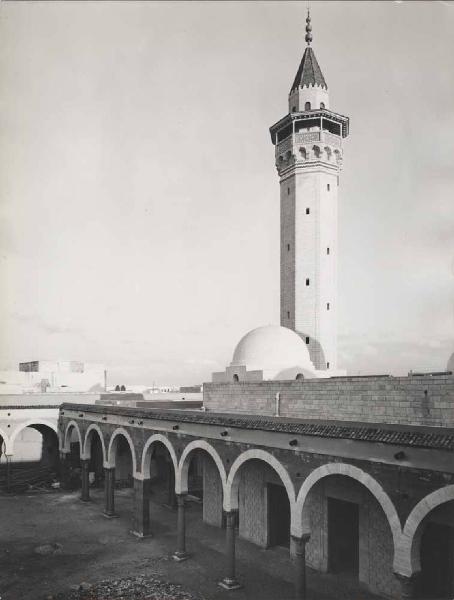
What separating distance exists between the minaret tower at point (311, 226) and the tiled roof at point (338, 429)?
1371 centimetres

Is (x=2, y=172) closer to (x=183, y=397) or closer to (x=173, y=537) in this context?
(x=173, y=537)

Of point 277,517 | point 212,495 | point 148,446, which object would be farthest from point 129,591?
point 212,495

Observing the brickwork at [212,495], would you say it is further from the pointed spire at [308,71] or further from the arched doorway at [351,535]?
the pointed spire at [308,71]

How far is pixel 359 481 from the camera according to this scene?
14203 millimetres

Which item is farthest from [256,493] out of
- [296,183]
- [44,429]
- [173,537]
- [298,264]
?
[44,429]

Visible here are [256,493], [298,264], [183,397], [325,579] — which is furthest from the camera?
[183,397]

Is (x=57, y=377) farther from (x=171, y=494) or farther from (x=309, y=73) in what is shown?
(x=309, y=73)

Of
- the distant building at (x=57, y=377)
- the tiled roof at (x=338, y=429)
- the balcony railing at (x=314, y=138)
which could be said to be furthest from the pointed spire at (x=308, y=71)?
the distant building at (x=57, y=377)

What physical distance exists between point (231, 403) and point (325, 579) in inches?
366

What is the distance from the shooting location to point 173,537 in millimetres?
23141

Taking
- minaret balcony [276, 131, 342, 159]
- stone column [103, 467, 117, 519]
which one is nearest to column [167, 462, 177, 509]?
stone column [103, 467, 117, 519]

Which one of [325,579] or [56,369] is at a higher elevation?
[56,369]

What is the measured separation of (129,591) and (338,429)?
9138mm

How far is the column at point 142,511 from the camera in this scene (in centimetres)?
2334
